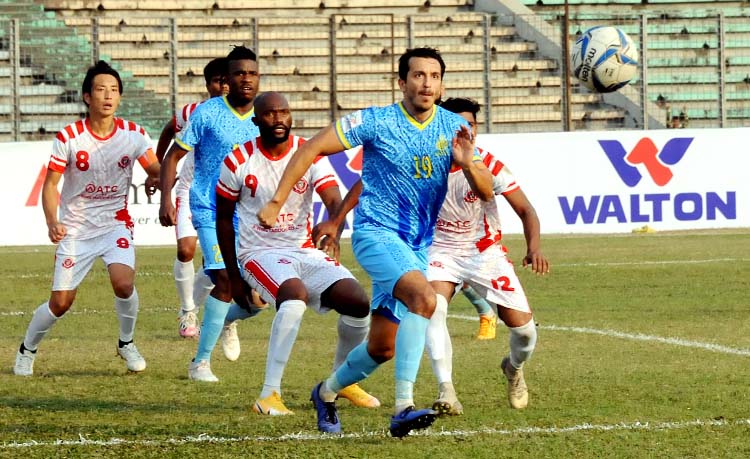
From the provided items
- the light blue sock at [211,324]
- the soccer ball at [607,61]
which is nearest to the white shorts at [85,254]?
the light blue sock at [211,324]

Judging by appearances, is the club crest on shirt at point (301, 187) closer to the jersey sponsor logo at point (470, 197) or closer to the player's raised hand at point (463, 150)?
the jersey sponsor logo at point (470, 197)

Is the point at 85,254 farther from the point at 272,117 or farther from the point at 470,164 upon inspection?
the point at 470,164

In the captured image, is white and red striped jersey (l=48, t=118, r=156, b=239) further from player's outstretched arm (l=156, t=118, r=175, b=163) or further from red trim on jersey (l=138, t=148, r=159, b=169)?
player's outstretched arm (l=156, t=118, r=175, b=163)

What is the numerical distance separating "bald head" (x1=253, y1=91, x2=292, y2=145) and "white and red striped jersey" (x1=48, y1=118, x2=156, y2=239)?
5.70 ft

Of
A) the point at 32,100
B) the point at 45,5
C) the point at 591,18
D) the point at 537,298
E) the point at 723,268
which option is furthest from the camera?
the point at 45,5

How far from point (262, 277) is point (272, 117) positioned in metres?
0.90

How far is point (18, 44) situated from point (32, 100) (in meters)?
1.09

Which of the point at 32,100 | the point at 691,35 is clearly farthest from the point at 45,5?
the point at 691,35

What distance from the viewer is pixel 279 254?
25.1ft

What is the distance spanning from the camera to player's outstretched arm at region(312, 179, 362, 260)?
22.0 feet

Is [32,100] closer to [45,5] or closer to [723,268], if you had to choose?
[45,5]

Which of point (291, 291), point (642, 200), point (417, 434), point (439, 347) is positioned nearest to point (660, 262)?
point (642, 200)

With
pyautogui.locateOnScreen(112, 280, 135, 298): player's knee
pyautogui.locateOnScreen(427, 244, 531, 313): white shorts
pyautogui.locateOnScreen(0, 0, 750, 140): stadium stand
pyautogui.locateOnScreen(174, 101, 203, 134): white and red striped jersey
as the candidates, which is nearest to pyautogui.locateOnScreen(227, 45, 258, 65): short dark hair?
pyautogui.locateOnScreen(174, 101, 203, 134): white and red striped jersey

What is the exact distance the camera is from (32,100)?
77.8 feet
